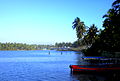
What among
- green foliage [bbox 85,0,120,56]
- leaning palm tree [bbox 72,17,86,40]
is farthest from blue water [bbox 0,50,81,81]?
leaning palm tree [bbox 72,17,86,40]

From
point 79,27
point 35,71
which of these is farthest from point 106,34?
point 79,27

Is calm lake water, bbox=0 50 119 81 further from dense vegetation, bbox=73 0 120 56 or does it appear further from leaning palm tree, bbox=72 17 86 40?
leaning palm tree, bbox=72 17 86 40

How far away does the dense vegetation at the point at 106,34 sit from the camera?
115ft

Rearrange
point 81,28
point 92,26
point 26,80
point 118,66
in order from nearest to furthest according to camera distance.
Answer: point 26,80 < point 118,66 < point 92,26 < point 81,28

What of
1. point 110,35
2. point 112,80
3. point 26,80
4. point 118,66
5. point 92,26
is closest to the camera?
point 112,80

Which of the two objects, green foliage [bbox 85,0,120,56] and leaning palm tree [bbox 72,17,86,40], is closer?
green foliage [bbox 85,0,120,56]

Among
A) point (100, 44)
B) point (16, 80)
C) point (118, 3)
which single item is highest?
point (118, 3)

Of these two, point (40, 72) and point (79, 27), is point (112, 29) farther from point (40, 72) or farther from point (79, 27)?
point (79, 27)

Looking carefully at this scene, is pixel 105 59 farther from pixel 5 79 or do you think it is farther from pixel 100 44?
pixel 5 79

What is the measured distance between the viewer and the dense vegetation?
3520 cm

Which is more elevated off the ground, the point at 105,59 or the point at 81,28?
the point at 81,28

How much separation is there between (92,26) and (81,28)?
18.6 m

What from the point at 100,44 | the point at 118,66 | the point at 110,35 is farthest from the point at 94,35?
the point at 118,66

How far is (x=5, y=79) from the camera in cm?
3203
